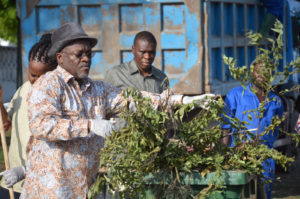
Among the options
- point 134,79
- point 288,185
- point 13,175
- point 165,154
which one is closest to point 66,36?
point 13,175

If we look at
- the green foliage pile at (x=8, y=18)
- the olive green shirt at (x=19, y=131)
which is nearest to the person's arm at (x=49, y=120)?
the olive green shirt at (x=19, y=131)

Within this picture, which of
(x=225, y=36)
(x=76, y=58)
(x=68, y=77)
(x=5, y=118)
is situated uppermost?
(x=225, y=36)

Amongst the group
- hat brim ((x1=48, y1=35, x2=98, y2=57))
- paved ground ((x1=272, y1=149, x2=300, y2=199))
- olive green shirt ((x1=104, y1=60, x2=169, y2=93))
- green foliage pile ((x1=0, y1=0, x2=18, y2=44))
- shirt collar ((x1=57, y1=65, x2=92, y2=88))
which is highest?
green foliage pile ((x1=0, y1=0, x2=18, y2=44))

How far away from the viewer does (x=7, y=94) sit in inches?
790

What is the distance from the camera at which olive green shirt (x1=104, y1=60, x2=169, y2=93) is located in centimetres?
571

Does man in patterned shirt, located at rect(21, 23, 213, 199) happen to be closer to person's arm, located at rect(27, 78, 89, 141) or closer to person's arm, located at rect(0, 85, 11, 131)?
person's arm, located at rect(27, 78, 89, 141)

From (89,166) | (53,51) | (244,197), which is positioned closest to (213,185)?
(244,197)

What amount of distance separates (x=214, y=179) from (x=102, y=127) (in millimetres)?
710

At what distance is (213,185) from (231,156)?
0.97ft

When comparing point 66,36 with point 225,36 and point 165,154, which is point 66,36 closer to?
point 165,154

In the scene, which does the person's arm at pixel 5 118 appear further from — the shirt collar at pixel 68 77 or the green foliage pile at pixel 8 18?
the green foliage pile at pixel 8 18

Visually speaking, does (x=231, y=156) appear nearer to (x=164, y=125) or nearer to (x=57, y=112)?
(x=164, y=125)

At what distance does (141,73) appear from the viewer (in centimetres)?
579

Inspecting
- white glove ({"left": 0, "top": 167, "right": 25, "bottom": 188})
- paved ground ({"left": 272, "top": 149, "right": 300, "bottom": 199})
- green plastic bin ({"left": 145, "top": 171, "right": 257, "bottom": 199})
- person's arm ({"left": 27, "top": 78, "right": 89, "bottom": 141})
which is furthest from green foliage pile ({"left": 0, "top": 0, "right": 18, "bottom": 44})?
green plastic bin ({"left": 145, "top": 171, "right": 257, "bottom": 199})
